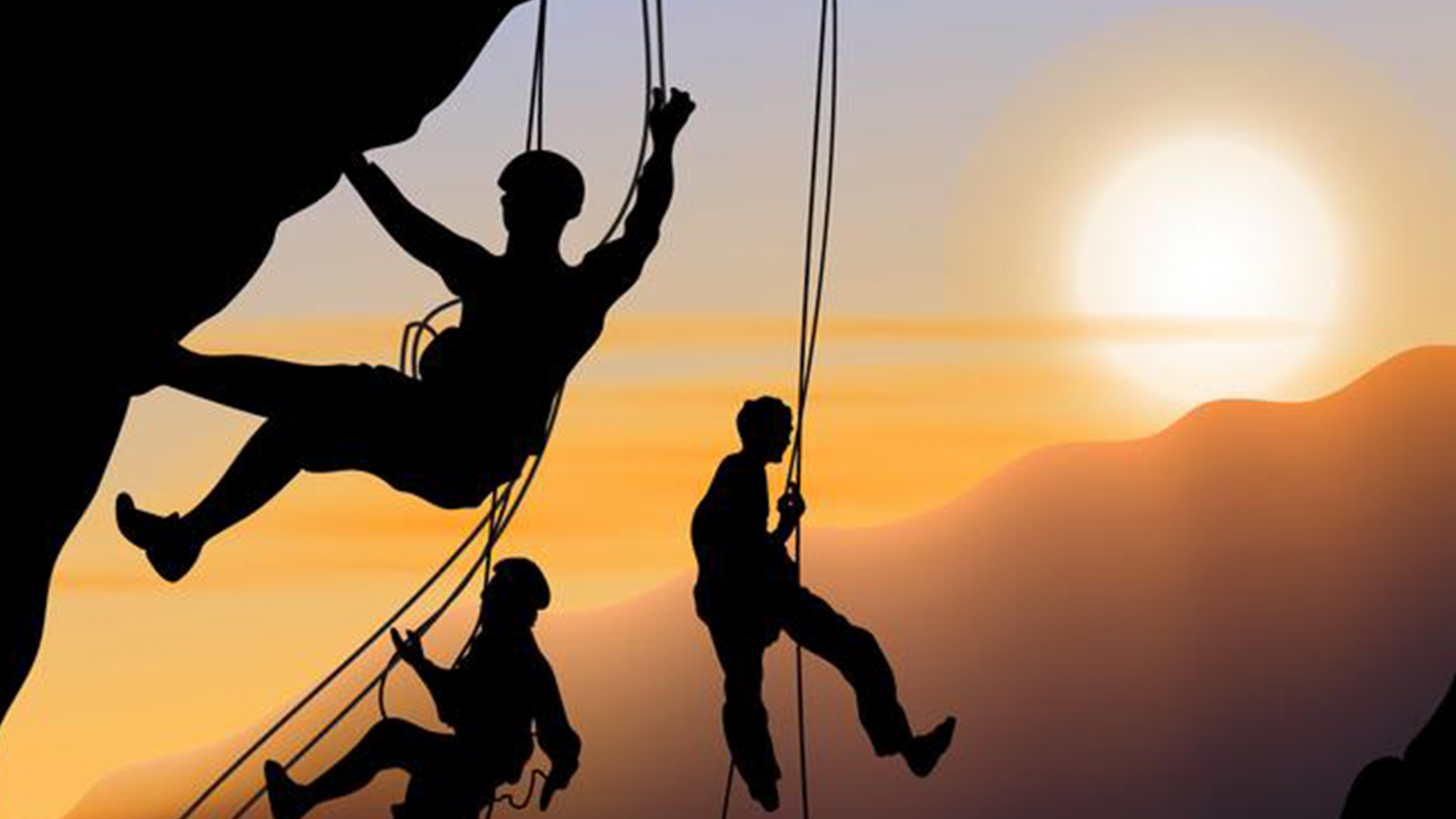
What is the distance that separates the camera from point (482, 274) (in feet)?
55.9

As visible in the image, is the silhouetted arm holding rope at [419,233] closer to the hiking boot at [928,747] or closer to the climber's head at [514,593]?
the climber's head at [514,593]

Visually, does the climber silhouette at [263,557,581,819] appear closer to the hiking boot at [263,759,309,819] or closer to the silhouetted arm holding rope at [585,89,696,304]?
the hiking boot at [263,759,309,819]

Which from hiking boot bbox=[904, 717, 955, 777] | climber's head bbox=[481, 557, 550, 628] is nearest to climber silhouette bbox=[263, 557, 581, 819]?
climber's head bbox=[481, 557, 550, 628]

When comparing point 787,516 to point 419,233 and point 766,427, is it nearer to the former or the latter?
point 766,427

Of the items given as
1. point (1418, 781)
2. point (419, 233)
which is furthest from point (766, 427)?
point (1418, 781)

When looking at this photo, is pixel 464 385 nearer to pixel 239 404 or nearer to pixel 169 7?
pixel 239 404

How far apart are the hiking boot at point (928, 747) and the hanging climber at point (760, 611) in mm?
13

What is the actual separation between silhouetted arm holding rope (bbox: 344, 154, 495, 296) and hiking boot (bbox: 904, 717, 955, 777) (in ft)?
19.4

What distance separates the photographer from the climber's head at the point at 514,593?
2031cm

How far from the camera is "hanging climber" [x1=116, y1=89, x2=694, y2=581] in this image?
16453 mm

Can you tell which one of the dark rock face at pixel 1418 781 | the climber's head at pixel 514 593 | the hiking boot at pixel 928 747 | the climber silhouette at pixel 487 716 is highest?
the climber's head at pixel 514 593

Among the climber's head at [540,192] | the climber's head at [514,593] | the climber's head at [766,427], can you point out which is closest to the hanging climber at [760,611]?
the climber's head at [766,427]

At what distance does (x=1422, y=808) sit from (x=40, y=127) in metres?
10.7

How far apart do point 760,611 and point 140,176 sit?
5.97 m
